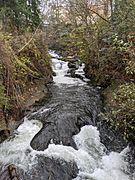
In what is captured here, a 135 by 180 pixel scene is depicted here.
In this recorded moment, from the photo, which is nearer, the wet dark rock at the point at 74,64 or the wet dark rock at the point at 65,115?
the wet dark rock at the point at 65,115

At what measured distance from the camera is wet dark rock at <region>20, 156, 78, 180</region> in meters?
5.86

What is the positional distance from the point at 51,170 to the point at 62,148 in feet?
2.88

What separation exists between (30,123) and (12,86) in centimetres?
115

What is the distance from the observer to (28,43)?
1109 cm

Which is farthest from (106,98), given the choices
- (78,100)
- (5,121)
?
(5,121)

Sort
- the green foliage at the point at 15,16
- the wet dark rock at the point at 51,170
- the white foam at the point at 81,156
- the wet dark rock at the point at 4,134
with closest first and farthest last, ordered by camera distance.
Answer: the wet dark rock at the point at 51,170 < the white foam at the point at 81,156 < the wet dark rock at the point at 4,134 < the green foliage at the point at 15,16

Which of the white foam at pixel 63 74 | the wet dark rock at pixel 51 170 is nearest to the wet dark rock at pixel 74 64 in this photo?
the white foam at pixel 63 74

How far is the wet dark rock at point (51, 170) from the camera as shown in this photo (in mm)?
5859

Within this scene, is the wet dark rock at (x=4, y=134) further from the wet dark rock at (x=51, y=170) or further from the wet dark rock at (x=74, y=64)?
the wet dark rock at (x=74, y=64)

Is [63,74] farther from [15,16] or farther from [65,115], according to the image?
[65,115]

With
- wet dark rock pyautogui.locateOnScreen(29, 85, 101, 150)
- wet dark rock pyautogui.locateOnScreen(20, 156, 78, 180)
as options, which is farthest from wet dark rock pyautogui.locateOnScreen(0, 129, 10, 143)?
wet dark rock pyautogui.locateOnScreen(20, 156, 78, 180)

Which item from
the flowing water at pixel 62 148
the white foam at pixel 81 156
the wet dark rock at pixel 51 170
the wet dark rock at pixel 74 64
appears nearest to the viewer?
the wet dark rock at pixel 51 170

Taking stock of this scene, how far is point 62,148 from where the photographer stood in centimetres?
685

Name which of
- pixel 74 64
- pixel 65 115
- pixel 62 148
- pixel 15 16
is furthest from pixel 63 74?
pixel 62 148
